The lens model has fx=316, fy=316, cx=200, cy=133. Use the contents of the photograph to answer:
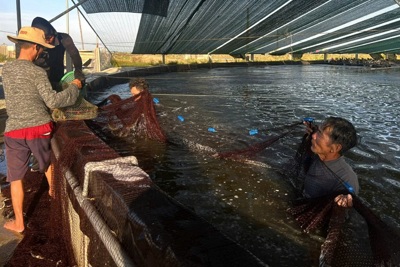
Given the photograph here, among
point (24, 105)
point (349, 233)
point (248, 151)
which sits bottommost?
point (349, 233)

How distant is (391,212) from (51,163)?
4.08 metres

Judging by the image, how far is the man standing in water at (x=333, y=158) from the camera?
303 cm

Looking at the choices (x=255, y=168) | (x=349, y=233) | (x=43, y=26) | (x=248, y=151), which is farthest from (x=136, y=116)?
(x=349, y=233)

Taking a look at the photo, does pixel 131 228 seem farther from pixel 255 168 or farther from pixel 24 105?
pixel 255 168

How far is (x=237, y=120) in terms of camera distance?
26.1 feet

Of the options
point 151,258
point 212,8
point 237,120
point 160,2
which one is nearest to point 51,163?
point 151,258

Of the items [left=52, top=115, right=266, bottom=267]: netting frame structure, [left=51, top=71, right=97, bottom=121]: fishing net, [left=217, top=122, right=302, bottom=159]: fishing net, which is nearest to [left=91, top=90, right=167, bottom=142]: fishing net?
[left=51, top=71, right=97, bottom=121]: fishing net

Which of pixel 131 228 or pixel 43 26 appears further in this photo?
pixel 43 26

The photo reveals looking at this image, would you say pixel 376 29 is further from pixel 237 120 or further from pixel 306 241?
pixel 306 241

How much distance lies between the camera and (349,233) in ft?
10.7

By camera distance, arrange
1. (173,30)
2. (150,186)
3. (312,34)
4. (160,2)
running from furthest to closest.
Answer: (312,34), (173,30), (160,2), (150,186)

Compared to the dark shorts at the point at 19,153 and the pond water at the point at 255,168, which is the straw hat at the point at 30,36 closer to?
the dark shorts at the point at 19,153

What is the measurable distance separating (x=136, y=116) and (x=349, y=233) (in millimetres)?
4176

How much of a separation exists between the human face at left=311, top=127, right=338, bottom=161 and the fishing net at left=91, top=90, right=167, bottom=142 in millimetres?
3399
